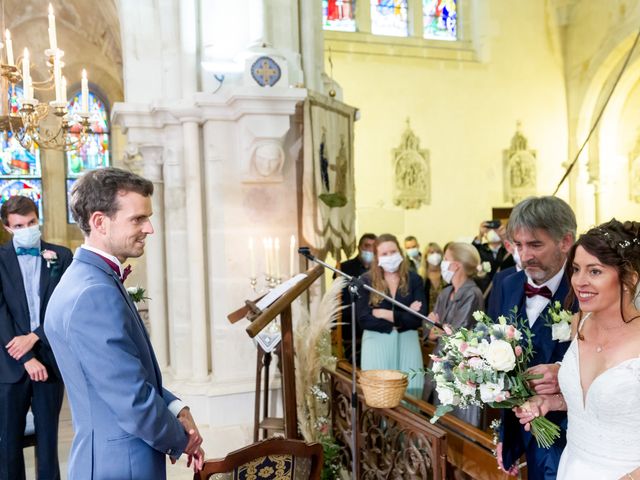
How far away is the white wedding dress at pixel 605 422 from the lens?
1.71 metres

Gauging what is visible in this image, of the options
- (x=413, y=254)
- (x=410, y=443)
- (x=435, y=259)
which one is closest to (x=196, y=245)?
(x=410, y=443)

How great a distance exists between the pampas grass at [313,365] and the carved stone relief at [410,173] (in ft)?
24.5

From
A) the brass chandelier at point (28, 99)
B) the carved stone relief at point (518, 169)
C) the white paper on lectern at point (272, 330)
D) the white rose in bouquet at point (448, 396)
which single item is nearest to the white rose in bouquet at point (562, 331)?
the white rose in bouquet at point (448, 396)

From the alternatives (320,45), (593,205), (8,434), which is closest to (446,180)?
(593,205)

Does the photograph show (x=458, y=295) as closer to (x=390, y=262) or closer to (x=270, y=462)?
(x=390, y=262)

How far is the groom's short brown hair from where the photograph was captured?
1854mm

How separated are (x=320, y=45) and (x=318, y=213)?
153 centimetres

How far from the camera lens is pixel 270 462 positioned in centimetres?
165

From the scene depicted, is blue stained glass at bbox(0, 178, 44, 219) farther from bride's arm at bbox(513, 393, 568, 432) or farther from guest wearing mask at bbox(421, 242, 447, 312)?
bride's arm at bbox(513, 393, 568, 432)

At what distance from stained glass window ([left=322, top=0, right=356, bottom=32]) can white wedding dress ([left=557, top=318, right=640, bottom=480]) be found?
995 centimetres

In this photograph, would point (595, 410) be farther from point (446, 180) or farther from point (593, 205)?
point (593, 205)

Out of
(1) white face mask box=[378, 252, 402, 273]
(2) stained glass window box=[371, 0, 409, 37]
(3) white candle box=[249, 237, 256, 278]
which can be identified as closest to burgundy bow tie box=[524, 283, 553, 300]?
(1) white face mask box=[378, 252, 402, 273]

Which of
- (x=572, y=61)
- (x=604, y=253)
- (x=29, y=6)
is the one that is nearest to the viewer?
(x=604, y=253)

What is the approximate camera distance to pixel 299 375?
3.79 m
